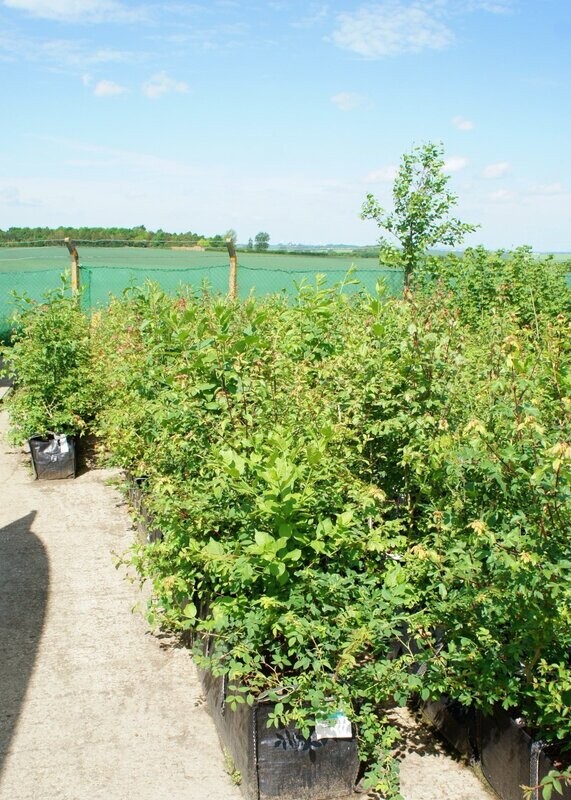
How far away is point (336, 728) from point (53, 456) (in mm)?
4985

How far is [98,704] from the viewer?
3.65m

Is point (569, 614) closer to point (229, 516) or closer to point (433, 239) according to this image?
point (229, 516)

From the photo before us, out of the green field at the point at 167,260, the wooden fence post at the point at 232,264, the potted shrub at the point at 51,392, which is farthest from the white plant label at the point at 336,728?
the green field at the point at 167,260

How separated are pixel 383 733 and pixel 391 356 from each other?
162 cm

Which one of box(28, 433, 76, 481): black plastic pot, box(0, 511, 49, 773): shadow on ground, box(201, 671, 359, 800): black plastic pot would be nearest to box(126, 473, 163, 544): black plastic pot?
box(0, 511, 49, 773): shadow on ground

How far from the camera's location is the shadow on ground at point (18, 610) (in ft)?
12.0

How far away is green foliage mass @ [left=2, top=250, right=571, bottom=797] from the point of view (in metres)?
2.68

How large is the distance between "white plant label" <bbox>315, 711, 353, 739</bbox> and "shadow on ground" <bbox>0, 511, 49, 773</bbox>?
1376mm

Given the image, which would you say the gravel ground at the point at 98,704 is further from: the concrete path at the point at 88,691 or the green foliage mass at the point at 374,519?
the green foliage mass at the point at 374,519

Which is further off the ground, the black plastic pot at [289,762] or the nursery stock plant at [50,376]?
the nursery stock plant at [50,376]

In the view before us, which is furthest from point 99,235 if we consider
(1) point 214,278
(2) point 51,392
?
(2) point 51,392

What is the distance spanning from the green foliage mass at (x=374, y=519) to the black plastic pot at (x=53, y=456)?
3.37 meters

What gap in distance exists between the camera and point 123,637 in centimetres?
430

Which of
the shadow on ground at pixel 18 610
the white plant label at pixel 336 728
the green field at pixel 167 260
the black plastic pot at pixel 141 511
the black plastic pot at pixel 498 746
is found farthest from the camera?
the green field at pixel 167 260
